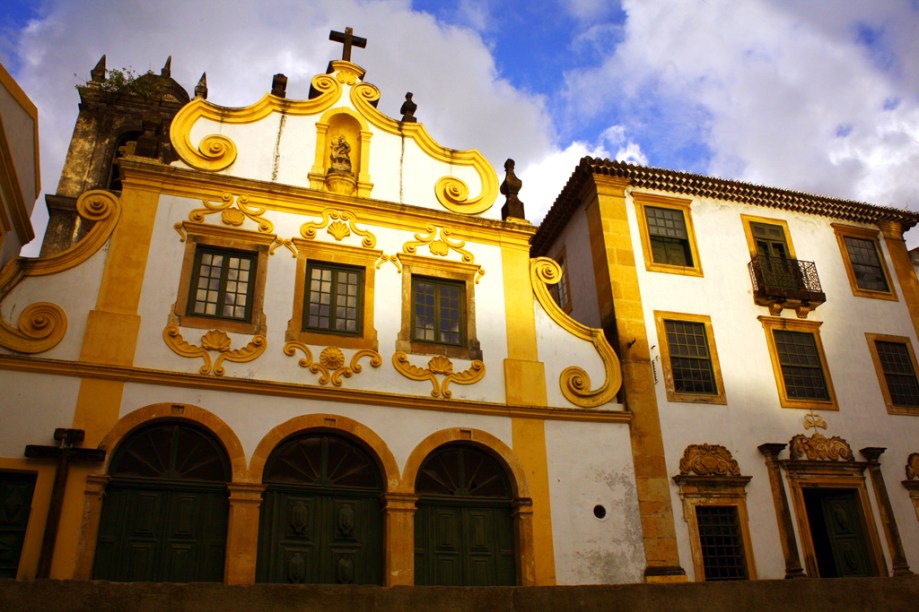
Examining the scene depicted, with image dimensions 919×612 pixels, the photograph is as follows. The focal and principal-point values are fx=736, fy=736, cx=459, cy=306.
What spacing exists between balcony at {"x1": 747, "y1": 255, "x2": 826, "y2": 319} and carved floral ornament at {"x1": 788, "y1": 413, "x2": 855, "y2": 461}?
2507 mm

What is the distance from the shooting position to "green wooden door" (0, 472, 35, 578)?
396 inches

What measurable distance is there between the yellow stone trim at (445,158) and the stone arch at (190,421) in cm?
630

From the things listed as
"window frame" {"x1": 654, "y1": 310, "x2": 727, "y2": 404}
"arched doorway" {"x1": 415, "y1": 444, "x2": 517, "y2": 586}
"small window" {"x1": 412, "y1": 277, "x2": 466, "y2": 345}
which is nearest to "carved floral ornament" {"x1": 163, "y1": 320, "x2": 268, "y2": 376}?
A: "small window" {"x1": 412, "y1": 277, "x2": 466, "y2": 345}

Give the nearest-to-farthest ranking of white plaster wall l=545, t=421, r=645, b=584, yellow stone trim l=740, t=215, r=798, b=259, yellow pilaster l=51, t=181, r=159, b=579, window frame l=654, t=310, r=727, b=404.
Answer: yellow pilaster l=51, t=181, r=159, b=579 < white plaster wall l=545, t=421, r=645, b=584 < window frame l=654, t=310, r=727, b=404 < yellow stone trim l=740, t=215, r=798, b=259

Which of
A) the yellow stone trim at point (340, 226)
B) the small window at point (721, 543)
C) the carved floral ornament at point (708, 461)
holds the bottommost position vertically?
the small window at point (721, 543)

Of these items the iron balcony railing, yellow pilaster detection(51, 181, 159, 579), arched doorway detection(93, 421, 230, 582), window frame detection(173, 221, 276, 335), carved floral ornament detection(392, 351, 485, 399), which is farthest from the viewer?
the iron balcony railing

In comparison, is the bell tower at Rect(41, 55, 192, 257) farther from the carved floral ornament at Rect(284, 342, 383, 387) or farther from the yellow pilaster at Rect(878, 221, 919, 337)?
the yellow pilaster at Rect(878, 221, 919, 337)

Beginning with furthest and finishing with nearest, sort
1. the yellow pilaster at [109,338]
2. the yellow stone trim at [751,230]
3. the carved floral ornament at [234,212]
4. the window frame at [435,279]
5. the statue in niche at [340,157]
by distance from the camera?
the yellow stone trim at [751,230] → the statue in niche at [340,157] → the window frame at [435,279] → the carved floral ornament at [234,212] → the yellow pilaster at [109,338]

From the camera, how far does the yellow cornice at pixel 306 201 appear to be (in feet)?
43.0

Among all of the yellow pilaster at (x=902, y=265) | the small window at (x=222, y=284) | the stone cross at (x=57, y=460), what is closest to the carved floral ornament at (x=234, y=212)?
the small window at (x=222, y=284)

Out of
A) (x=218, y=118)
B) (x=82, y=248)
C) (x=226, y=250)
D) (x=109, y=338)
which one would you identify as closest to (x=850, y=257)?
(x=226, y=250)

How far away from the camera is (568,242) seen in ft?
59.4

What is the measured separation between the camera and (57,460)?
10539mm

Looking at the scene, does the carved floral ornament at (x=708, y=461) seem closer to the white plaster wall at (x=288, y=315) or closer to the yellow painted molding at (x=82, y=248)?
the white plaster wall at (x=288, y=315)
